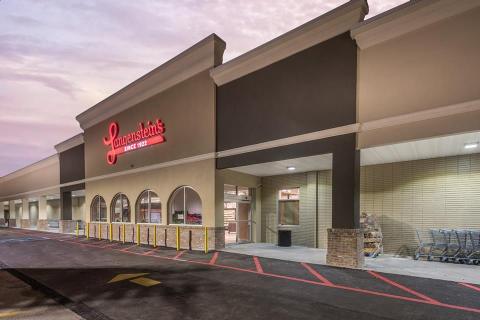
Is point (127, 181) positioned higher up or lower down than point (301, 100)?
lower down

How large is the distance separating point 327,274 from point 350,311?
3.55 metres

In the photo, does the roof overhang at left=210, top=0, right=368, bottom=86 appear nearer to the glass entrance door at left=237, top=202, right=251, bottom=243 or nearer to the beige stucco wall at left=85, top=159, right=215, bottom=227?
the beige stucco wall at left=85, top=159, right=215, bottom=227

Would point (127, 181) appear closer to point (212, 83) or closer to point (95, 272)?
point (212, 83)

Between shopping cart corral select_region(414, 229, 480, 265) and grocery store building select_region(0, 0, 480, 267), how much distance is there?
47cm

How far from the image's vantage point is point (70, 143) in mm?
31406

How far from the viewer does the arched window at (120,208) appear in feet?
76.6

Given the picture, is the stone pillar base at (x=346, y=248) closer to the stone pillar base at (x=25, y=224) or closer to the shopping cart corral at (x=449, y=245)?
the shopping cart corral at (x=449, y=245)

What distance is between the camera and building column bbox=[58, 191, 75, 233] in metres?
31.9

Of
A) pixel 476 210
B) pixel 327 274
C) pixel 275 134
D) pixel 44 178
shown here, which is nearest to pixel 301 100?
pixel 275 134

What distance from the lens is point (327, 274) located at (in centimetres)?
1066

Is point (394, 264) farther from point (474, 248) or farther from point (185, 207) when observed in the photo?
point (185, 207)

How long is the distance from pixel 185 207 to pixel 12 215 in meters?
45.3

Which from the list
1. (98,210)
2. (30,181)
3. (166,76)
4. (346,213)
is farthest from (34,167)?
(346,213)

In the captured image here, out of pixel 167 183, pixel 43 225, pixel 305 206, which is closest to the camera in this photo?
pixel 305 206
